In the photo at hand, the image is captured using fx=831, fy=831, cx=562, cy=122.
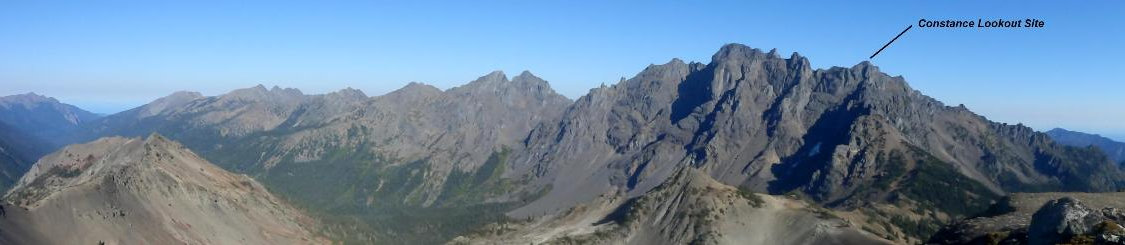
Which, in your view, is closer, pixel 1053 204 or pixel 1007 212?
pixel 1053 204

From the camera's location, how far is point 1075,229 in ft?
323

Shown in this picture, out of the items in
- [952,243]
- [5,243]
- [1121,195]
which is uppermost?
[1121,195]

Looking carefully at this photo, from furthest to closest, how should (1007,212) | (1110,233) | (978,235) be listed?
(1007,212), (978,235), (1110,233)

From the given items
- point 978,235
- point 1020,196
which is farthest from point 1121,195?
point 978,235

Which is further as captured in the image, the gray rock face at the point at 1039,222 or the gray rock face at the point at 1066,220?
the gray rock face at the point at 1039,222

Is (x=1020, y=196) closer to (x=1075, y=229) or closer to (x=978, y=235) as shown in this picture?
(x=978, y=235)

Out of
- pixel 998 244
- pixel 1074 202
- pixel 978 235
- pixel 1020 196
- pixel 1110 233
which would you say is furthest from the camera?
pixel 1020 196

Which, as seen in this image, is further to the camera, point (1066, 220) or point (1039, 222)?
point (1039, 222)

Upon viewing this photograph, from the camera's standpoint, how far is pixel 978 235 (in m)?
152

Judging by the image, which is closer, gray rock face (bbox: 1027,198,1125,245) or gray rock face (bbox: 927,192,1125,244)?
gray rock face (bbox: 1027,198,1125,245)

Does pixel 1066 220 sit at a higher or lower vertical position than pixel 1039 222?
higher

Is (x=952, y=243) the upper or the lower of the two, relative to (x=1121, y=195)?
lower

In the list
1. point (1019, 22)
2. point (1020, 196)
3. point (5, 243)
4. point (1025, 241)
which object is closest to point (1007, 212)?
point (1020, 196)

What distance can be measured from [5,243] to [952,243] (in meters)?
206
